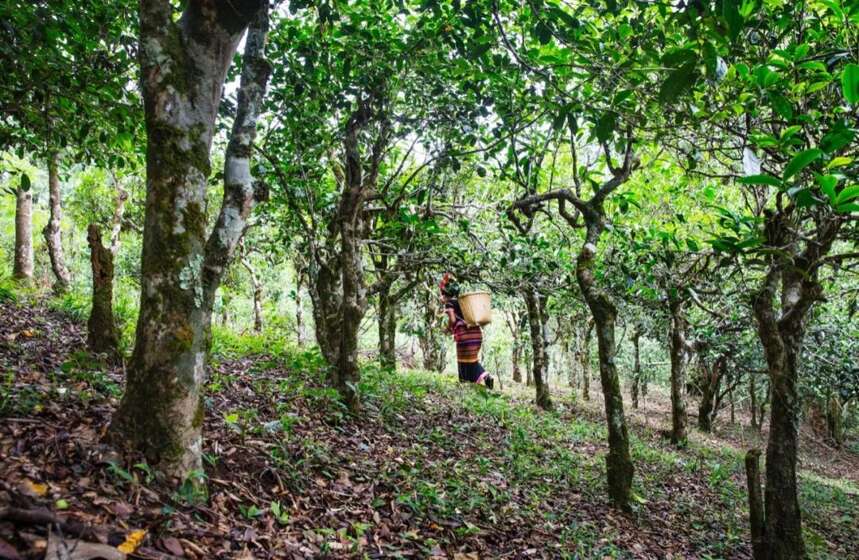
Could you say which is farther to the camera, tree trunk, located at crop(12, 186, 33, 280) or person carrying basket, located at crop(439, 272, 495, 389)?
tree trunk, located at crop(12, 186, 33, 280)

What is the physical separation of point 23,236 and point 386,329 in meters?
8.22

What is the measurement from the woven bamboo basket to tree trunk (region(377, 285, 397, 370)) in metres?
3.34

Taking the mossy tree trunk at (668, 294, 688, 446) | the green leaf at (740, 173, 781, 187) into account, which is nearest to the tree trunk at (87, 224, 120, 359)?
the green leaf at (740, 173, 781, 187)

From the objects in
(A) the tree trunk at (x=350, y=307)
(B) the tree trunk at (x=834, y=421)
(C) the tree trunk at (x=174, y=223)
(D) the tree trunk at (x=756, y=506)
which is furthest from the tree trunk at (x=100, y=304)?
(B) the tree trunk at (x=834, y=421)

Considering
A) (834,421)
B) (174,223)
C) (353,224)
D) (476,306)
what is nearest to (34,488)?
(174,223)

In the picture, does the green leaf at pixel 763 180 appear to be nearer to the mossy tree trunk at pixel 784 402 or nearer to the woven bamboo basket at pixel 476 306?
the mossy tree trunk at pixel 784 402

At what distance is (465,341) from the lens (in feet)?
39.9

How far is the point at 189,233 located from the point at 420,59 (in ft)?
10.8

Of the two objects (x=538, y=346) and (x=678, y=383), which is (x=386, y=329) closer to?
(x=538, y=346)

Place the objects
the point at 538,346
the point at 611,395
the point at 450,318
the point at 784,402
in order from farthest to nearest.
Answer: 1. the point at 538,346
2. the point at 450,318
3. the point at 611,395
4. the point at 784,402

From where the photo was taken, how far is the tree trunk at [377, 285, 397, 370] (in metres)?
12.1

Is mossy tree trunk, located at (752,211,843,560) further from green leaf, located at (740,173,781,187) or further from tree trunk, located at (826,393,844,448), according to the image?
tree trunk, located at (826,393,844,448)

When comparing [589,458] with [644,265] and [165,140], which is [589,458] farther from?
[165,140]

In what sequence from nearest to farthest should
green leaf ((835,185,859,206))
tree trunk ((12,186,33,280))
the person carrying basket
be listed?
1. green leaf ((835,185,859,206))
2. the person carrying basket
3. tree trunk ((12,186,33,280))
